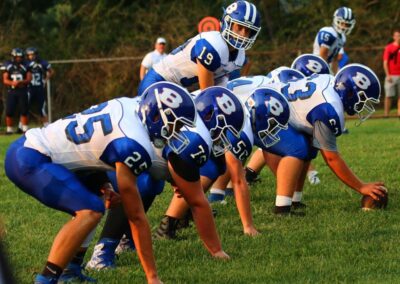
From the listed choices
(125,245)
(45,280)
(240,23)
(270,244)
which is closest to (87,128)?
(45,280)

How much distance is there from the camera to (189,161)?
520 cm

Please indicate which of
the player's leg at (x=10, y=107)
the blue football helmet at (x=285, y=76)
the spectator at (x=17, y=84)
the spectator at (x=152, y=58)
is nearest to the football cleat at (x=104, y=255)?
the blue football helmet at (x=285, y=76)

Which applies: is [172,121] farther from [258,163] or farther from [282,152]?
[258,163]

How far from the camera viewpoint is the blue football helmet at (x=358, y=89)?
695cm

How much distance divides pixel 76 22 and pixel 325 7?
6987 mm

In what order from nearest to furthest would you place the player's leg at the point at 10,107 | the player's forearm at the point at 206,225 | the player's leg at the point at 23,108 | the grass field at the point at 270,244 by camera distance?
the grass field at the point at 270,244
the player's forearm at the point at 206,225
the player's leg at the point at 23,108
the player's leg at the point at 10,107

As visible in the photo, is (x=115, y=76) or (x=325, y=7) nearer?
(x=115, y=76)

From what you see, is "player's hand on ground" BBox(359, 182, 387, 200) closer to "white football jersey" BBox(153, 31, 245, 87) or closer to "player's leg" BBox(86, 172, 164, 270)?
"white football jersey" BBox(153, 31, 245, 87)

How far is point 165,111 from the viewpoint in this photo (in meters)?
4.79

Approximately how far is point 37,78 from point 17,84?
55cm

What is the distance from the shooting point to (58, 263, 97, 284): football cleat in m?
5.25

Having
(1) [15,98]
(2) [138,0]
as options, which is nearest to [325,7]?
(2) [138,0]

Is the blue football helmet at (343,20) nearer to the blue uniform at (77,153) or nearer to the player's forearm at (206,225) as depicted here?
the player's forearm at (206,225)

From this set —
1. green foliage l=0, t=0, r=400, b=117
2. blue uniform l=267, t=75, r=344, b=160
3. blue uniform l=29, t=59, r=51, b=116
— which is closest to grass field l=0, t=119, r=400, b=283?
blue uniform l=267, t=75, r=344, b=160
